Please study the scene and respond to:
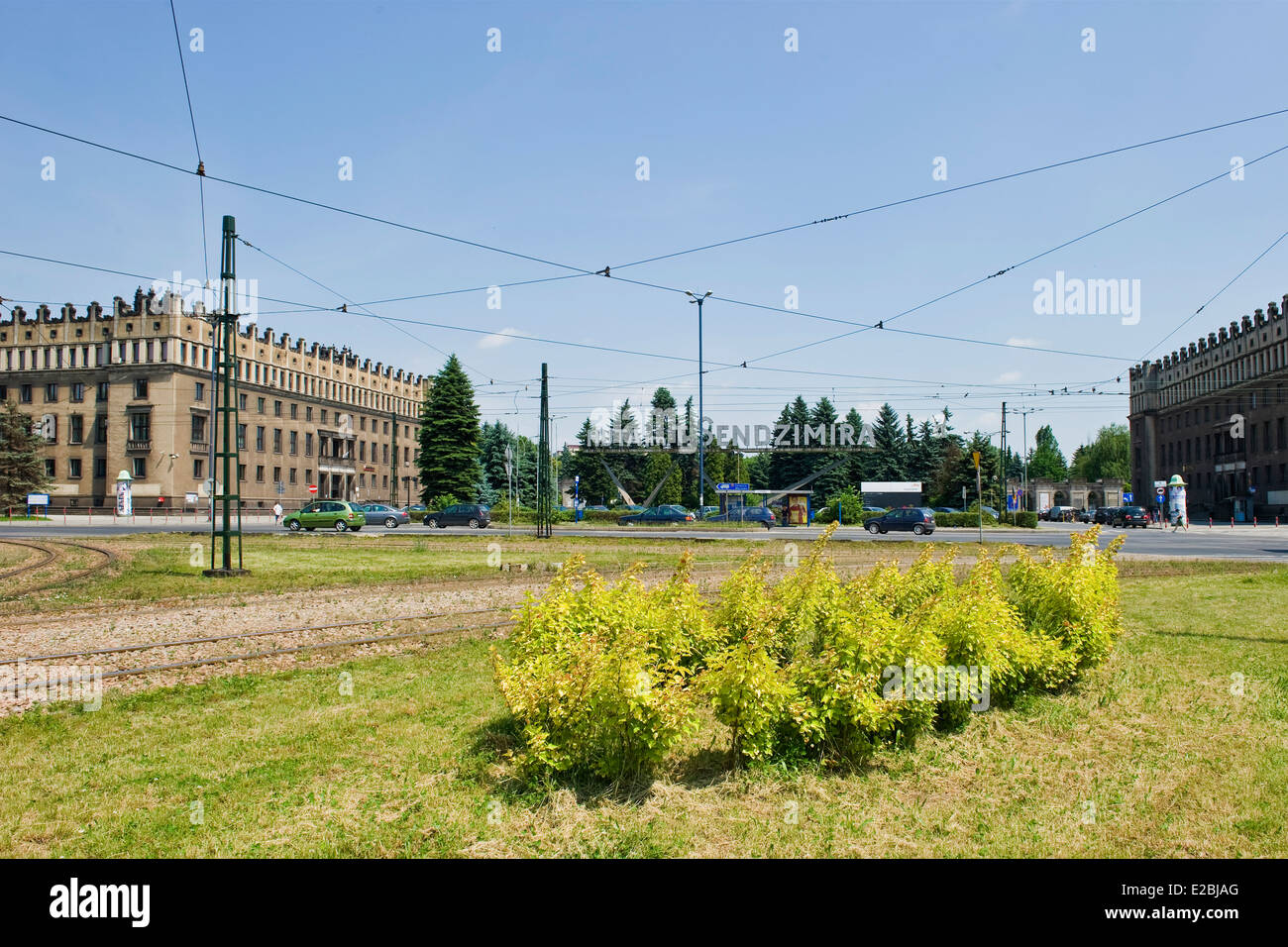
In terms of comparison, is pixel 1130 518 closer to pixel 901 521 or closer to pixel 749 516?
pixel 901 521

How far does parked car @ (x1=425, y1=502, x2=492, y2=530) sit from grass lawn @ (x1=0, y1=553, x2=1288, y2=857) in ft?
140

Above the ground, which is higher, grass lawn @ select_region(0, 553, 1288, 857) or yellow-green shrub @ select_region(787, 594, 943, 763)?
yellow-green shrub @ select_region(787, 594, 943, 763)

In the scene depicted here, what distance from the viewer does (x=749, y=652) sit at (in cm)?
612

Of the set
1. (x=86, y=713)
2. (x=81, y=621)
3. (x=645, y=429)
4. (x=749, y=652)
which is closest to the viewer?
(x=749, y=652)

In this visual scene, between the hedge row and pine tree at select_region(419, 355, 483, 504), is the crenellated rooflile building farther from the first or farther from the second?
the hedge row

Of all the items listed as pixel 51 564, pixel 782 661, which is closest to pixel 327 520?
pixel 51 564

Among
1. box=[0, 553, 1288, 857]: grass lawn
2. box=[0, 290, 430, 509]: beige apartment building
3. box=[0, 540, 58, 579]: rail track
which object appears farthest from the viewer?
box=[0, 290, 430, 509]: beige apartment building

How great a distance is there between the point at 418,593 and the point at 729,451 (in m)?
86.7

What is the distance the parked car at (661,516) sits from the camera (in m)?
55.8

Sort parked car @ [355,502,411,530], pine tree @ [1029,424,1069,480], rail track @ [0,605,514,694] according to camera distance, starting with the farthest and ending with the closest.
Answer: pine tree @ [1029,424,1069,480]
parked car @ [355,502,411,530]
rail track @ [0,605,514,694]

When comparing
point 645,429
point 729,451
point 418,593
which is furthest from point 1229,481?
point 418,593

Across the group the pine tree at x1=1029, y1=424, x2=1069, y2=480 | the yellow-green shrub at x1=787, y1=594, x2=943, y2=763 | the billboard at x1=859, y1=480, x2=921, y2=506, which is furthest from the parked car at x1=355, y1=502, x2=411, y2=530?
the pine tree at x1=1029, y1=424, x2=1069, y2=480

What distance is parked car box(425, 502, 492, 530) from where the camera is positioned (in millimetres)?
51562
